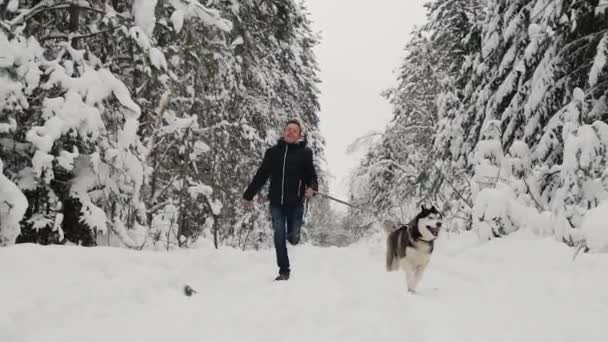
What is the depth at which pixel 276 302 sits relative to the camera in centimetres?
520

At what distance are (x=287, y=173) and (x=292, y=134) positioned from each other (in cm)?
55

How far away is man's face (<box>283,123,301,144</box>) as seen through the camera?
7066 mm

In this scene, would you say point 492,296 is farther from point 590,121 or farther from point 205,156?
point 205,156

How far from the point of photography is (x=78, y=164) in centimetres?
677

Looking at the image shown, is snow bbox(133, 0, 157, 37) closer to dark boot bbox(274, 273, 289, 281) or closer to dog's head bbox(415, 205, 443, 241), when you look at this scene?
dark boot bbox(274, 273, 289, 281)

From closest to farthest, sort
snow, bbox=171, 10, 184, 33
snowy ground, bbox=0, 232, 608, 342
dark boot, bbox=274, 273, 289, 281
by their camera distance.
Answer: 1. snowy ground, bbox=0, 232, 608, 342
2. dark boot, bbox=274, 273, 289, 281
3. snow, bbox=171, 10, 184, 33

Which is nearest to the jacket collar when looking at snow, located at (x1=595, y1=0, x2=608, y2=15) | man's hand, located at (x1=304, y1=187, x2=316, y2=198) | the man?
the man

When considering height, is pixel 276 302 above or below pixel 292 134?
below

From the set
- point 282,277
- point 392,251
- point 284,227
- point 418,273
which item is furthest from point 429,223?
point 282,277

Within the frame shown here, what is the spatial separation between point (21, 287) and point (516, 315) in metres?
4.38

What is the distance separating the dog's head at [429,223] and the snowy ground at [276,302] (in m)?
0.70

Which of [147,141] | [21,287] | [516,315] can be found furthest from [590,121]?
[21,287]

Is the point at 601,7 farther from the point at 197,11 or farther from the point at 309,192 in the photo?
the point at 197,11

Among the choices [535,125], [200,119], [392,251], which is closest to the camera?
[392,251]
